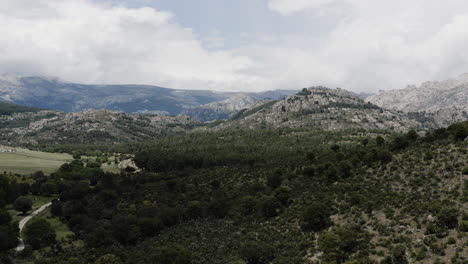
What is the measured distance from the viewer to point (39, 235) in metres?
120

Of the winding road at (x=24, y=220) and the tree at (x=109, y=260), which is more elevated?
the tree at (x=109, y=260)

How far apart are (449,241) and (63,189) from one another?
194 metres

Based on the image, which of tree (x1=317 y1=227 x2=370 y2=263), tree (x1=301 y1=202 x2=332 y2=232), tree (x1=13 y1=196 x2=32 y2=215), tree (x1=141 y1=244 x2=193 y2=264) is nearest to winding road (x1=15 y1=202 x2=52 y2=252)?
tree (x1=13 y1=196 x2=32 y2=215)

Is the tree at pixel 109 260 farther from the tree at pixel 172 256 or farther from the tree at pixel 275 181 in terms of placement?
the tree at pixel 275 181

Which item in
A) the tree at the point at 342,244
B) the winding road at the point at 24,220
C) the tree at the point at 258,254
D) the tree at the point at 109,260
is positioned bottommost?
the winding road at the point at 24,220

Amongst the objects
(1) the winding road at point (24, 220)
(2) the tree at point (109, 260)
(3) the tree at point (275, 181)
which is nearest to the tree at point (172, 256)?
(2) the tree at point (109, 260)

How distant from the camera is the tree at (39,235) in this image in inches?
4584

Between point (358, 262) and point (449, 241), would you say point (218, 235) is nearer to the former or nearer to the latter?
point (358, 262)

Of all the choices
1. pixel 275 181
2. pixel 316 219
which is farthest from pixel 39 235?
pixel 316 219

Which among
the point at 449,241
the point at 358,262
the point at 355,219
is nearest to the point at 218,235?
the point at 355,219

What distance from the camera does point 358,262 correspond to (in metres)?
60.6

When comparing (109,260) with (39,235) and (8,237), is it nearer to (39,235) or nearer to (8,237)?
(8,237)

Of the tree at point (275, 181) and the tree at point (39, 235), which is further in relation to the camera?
the tree at point (275, 181)

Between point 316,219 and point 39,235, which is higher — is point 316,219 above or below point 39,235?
above
